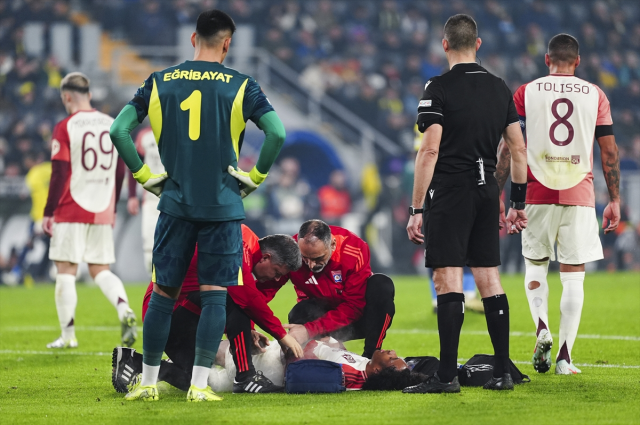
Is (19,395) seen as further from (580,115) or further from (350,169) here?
(350,169)

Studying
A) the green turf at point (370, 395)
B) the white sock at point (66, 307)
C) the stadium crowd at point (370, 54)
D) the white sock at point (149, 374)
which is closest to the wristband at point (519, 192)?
the green turf at point (370, 395)

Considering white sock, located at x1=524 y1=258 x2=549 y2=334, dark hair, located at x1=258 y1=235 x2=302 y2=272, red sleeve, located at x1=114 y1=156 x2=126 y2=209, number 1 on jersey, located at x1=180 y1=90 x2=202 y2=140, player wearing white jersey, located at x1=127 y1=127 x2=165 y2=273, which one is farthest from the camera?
player wearing white jersey, located at x1=127 y1=127 x2=165 y2=273

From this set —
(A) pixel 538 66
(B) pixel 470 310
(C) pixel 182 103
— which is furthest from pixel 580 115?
(A) pixel 538 66

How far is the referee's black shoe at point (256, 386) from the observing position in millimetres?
5031

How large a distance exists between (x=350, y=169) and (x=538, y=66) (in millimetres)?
6776

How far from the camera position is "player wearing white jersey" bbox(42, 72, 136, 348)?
25.7ft

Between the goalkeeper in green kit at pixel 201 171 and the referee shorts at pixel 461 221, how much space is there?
3.31 ft

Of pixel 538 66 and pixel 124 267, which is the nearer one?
pixel 124 267

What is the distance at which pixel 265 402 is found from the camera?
462 cm

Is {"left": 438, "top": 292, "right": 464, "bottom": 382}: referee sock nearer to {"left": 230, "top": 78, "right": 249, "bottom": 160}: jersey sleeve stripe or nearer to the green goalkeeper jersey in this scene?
the green goalkeeper jersey

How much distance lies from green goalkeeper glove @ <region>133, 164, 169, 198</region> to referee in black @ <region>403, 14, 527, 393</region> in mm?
1366

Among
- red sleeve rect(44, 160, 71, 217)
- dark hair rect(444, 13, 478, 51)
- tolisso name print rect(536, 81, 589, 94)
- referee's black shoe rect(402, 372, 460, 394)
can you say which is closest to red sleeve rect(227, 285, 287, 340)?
referee's black shoe rect(402, 372, 460, 394)

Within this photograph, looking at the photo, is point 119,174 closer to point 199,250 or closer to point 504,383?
point 199,250

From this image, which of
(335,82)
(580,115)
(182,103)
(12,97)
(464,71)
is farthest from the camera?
(335,82)
